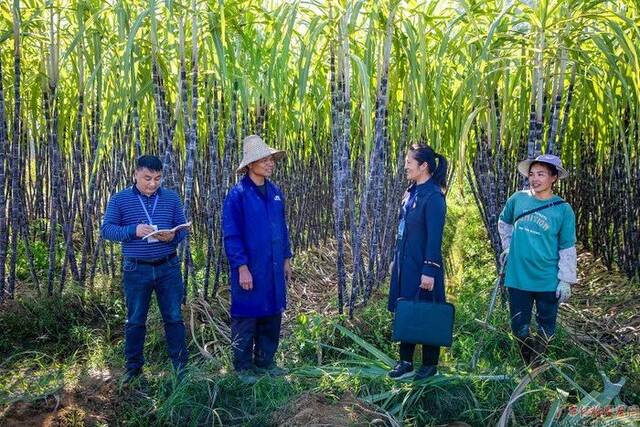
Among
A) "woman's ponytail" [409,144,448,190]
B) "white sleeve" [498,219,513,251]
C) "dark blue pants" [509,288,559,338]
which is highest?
"woman's ponytail" [409,144,448,190]

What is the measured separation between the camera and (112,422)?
2.21m

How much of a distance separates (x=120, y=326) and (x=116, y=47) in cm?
139

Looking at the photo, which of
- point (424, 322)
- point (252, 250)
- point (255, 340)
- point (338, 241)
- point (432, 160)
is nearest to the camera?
point (424, 322)

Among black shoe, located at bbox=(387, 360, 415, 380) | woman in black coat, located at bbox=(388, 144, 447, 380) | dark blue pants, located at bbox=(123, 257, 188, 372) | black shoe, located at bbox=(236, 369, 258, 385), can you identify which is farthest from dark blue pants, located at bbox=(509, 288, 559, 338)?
dark blue pants, located at bbox=(123, 257, 188, 372)

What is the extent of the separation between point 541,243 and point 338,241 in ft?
3.08

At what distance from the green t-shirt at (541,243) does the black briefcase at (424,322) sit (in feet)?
1.42

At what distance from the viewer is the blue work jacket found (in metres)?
2.52

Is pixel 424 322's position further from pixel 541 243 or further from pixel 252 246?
pixel 252 246

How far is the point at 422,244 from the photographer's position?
244 cm

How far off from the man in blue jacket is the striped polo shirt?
0.23 m

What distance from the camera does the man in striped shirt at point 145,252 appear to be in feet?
8.00

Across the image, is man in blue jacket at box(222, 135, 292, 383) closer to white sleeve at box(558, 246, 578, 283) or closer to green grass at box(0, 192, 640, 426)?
green grass at box(0, 192, 640, 426)

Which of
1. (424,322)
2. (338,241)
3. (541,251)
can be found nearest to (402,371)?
(424,322)

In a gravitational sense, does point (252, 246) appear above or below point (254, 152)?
below
